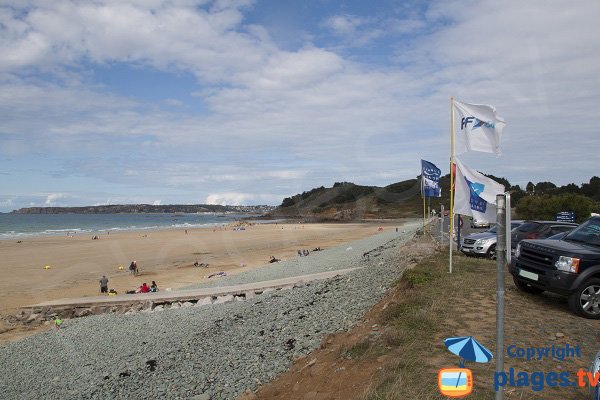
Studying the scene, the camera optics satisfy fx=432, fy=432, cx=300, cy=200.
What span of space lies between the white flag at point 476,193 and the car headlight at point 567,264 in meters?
1.76

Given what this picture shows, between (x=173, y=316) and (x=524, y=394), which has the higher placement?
(x=524, y=394)

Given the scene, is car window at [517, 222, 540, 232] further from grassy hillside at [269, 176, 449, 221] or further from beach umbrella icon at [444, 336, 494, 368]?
grassy hillside at [269, 176, 449, 221]

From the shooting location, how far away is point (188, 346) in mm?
9750

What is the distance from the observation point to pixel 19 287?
21.9 metres

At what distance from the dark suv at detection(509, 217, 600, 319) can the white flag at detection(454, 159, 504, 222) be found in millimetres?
1704

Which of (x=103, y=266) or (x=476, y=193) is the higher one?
(x=476, y=193)

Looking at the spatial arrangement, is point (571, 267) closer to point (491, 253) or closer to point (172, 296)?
point (491, 253)

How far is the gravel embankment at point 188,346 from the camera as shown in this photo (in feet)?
25.2

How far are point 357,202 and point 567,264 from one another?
137 metres

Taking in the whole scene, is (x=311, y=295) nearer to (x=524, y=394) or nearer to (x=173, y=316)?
(x=173, y=316)

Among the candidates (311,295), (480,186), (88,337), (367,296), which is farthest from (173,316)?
(480,186)

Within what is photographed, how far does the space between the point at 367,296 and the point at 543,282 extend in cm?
398

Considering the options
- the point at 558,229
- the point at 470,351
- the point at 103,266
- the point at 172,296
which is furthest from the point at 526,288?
the point at 103,266

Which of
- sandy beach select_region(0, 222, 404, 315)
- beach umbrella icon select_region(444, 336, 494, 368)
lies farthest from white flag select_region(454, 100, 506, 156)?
sandy beach select_region(0, 222, 404, 315)
